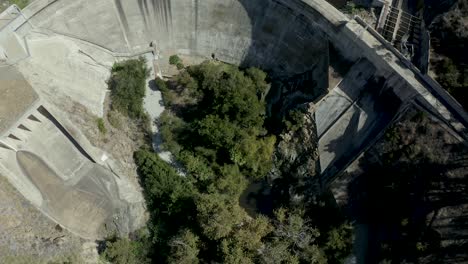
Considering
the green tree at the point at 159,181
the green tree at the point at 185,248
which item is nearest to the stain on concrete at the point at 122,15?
the green tree at the point at 159,181

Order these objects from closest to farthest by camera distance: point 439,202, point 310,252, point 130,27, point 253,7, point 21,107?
point 439,202, point 310,252, point 21,107, point 253,7, point 130,27

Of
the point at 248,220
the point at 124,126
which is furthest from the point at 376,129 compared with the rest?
the point at 124,126

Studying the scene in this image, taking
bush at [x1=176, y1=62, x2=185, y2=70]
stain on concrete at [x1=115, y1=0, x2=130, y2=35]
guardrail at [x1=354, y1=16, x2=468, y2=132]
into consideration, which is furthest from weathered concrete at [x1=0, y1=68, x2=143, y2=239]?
guardrail at [x1=354, y1=16, x2=468, y2=132]

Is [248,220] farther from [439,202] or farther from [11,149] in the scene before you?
[11,149]

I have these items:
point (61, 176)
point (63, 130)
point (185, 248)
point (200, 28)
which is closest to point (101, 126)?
point (63, 130)

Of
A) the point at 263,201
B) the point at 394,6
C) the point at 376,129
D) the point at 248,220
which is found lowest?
the point at 263,201

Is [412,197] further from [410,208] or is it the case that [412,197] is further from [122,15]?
[122,15]
